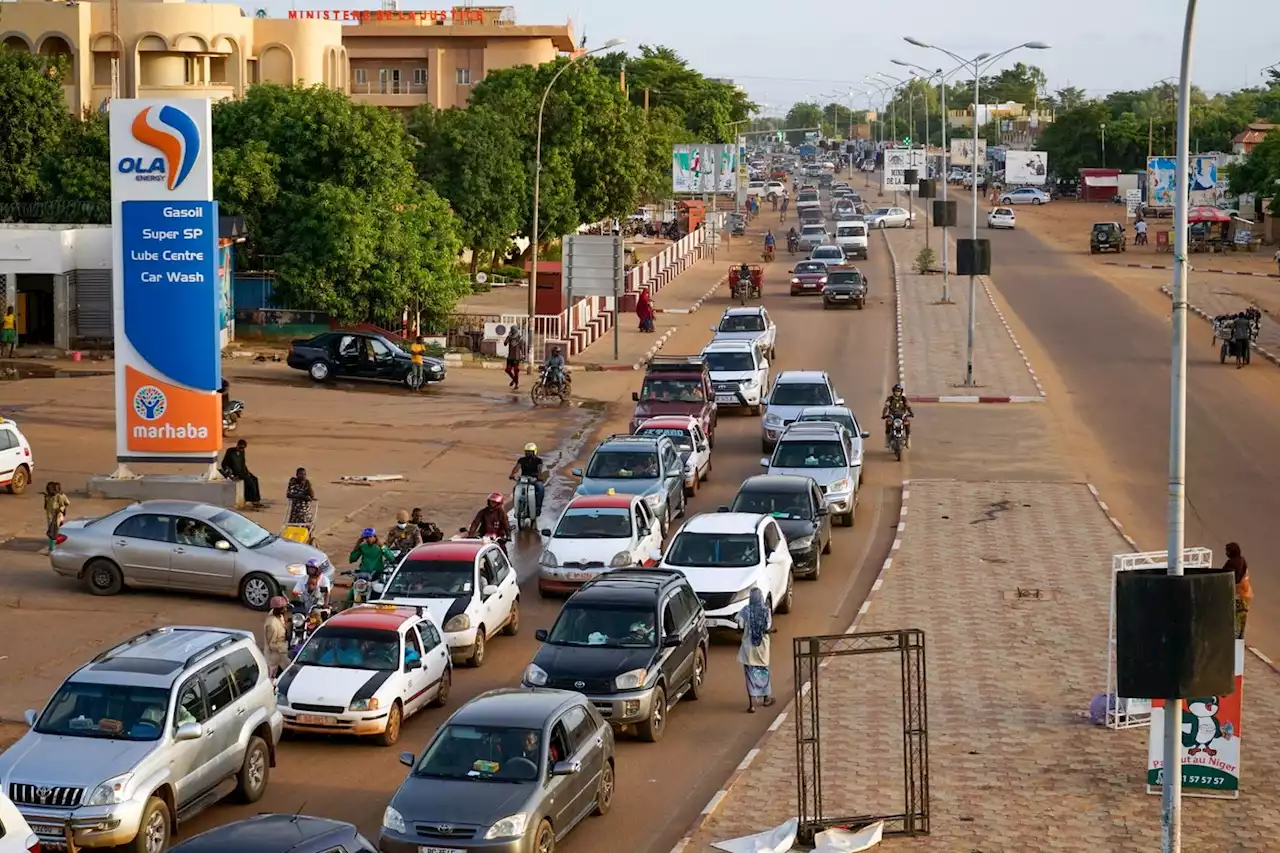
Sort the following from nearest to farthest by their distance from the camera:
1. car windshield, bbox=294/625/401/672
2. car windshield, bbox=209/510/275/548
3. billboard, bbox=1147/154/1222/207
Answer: car windshield, bbox=294/625/401/672, car windshield, bbox=209/510/275/548, billboard, bbox=1147/154/1222/207

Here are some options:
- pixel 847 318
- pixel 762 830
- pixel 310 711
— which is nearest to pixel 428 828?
pixel 762 830

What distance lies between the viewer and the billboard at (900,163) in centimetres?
10112

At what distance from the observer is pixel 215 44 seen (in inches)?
3145

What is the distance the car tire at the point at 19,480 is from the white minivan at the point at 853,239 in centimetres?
5512

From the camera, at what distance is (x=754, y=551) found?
23328 millimetres

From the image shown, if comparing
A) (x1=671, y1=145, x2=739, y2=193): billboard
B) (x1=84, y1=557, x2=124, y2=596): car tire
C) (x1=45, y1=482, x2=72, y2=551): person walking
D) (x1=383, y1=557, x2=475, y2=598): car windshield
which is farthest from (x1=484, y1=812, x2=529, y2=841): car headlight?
(x1=671, y1=145, x2=739, y2=193): billboard

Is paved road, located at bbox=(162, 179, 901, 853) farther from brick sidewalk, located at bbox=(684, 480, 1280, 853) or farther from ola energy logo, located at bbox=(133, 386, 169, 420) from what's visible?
ola energy logo, located at bbox=(133, 386, 169, 420)

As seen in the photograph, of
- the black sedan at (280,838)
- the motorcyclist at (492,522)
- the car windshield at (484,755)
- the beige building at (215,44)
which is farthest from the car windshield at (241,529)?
the beige building at (215,44)

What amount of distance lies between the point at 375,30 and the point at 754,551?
9078 cm

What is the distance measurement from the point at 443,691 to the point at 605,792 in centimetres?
413

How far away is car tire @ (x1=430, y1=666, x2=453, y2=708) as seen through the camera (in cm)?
1942

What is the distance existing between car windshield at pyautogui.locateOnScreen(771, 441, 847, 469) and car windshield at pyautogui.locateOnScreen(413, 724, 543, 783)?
54.0ft

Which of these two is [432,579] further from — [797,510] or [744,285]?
[744,285]

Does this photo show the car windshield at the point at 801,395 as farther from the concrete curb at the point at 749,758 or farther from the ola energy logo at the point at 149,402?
the ola energy logo at the point at 149,402
